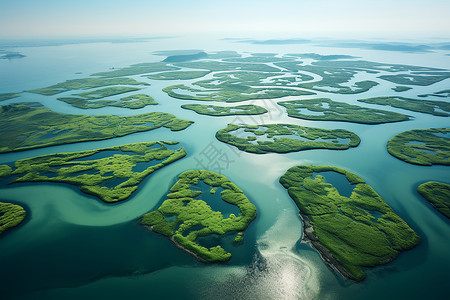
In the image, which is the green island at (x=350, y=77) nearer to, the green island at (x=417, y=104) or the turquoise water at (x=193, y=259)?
the green island at (x=417, y=104)

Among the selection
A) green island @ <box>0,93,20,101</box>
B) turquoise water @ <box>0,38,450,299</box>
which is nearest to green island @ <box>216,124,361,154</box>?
turquoise water @ <box>0,38,450,299</box>

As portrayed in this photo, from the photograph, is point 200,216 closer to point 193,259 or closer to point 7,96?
point 193,259

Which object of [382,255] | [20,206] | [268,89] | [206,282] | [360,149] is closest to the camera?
[206,282]

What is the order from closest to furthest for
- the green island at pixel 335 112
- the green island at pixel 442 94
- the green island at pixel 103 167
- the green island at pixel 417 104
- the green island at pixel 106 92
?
the green island at pixel 103 167, the green island at pixel 335 112, the green island at pixel 417 104, the green island at pixel 442 94, the green island at pixel 106 92

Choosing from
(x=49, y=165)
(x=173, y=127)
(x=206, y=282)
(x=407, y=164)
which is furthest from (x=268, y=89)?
(x=206, y=282)

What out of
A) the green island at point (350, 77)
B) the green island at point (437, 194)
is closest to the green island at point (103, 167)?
the green island at point (437, 194)

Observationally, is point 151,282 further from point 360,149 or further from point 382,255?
point 360,149
